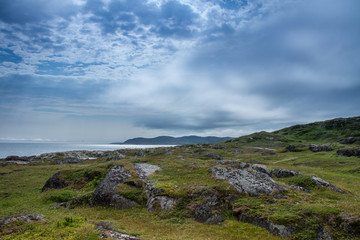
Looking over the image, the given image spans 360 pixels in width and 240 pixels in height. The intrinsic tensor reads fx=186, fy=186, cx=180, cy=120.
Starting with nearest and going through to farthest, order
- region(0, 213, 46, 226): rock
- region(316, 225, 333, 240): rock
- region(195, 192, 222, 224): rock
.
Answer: region(316, 225, 333, 240): rock, region(0, 213, 46, 226): rock, region(195, 192, 222, 224): rock

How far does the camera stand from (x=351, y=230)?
459 inches

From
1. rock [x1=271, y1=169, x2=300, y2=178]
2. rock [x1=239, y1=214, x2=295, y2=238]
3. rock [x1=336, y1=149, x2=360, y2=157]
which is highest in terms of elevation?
rock [x1=271, y1=169, x2=300, y2=178]

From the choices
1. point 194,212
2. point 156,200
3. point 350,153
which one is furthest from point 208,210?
point 350,153

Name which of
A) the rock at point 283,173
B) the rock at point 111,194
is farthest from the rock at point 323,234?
the rock at point 283,173

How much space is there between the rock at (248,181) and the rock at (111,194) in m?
10.3

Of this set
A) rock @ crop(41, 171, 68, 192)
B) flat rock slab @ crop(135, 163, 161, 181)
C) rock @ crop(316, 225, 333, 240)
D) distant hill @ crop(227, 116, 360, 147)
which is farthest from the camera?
distant hill @ crop(227, 116, 360, 147)

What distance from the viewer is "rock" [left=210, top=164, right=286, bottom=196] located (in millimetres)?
18275

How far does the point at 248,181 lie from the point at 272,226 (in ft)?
21.2

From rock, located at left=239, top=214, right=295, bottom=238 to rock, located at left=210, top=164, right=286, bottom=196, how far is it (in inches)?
136

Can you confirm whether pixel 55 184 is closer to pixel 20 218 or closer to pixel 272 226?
pixel 20 218

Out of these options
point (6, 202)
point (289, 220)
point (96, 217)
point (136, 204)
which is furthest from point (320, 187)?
point (6, 202)

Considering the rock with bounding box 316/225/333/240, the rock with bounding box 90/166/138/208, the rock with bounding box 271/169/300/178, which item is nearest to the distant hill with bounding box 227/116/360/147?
the rock with bounding box 271/169/300/178

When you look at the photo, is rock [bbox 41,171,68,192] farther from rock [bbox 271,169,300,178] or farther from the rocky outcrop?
rock [bbox 271,169,300,178]

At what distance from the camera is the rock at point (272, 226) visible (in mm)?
12555
